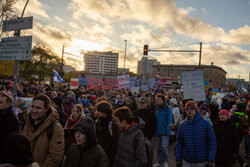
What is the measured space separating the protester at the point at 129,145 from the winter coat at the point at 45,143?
924 mm

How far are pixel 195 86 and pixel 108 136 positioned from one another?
188 inches

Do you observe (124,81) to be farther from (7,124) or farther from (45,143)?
(7,124)

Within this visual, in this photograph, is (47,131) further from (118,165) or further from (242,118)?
(242,118)

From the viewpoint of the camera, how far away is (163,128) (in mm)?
5926

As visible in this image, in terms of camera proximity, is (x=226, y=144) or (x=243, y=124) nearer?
(x=226, y=144)

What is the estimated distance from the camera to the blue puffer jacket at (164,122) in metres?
5.91

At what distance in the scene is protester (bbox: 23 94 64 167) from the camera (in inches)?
106

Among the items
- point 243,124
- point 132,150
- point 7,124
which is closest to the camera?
point 7,124

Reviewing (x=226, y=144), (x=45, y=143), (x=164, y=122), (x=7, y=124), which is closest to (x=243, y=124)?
(x=226, y=144)

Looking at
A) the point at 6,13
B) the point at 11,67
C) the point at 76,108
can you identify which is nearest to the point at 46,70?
the point at 11,67

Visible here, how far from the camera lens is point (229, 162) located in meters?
4.61

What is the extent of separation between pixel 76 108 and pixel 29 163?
2629 millimetres

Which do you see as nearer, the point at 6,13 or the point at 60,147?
the point at 60,147

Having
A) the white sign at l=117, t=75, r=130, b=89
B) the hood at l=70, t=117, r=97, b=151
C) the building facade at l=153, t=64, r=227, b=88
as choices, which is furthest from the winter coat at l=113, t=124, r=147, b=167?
the building facade at l=153, t=64, r=227, b=88
